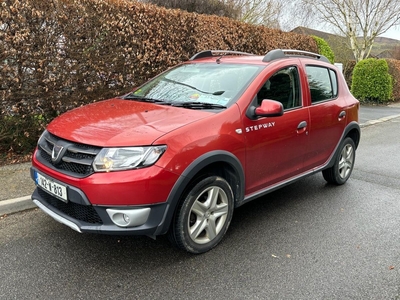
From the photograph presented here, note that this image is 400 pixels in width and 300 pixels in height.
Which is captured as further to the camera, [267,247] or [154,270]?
[267,247]

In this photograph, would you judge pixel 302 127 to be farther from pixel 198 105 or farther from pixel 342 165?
pixel 342 165

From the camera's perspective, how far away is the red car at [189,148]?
261cm

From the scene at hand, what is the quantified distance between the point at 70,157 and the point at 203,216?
1.20 meters

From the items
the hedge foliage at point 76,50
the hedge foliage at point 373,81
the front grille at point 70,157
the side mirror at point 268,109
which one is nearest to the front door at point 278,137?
the side mirror at point 268,109

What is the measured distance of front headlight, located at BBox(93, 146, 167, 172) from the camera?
2.59m

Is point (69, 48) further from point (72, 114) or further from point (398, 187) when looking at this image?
point (398, 187)

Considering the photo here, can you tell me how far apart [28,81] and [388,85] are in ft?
49.5

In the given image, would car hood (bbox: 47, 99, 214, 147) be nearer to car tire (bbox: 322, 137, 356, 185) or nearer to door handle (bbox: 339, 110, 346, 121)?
door handle (bbox: 339, 110, 346, 121)

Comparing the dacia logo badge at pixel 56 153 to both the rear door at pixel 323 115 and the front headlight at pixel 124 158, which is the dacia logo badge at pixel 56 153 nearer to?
the front headlight at pixel 124 158

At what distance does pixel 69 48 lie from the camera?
5.53 meters

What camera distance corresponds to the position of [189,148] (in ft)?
9.11

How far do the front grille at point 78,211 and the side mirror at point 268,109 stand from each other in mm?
1666

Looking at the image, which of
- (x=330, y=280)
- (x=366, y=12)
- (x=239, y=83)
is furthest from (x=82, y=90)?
(x=366, y=12)

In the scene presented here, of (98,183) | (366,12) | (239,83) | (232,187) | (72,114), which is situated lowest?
(232,187)
